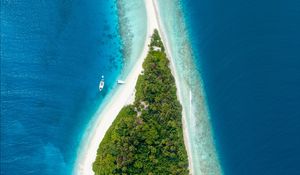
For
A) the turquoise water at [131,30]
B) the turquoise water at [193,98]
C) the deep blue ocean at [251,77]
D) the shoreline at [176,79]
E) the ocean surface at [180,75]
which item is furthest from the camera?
the turquoise water at [193,98]

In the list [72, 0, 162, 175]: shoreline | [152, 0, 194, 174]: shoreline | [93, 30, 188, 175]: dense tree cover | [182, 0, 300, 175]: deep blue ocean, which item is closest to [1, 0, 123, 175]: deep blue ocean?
[72, 0, 162, 175]: shoreline

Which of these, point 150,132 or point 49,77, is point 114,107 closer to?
point 150,132

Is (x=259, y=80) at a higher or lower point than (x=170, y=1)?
lower

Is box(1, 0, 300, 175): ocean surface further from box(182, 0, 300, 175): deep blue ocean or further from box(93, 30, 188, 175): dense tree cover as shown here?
box(93, 30, 188, 175): dense tree cover

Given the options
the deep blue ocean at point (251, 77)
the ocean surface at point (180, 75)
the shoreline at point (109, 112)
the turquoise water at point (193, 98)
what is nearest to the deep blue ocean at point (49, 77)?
the ocean surface at point (180, 75)

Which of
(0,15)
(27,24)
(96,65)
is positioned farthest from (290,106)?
(0,15)

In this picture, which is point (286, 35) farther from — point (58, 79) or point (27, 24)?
point (27, 24)

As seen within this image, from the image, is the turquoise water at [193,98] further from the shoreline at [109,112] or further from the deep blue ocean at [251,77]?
the shoreline at [109,112]
